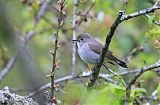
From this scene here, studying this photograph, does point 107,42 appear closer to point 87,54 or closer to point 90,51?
point 87,54

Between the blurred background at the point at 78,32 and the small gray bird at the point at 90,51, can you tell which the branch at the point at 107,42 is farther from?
the blurred background at the point at 78,32

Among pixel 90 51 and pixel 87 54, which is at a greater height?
pixel 90 51

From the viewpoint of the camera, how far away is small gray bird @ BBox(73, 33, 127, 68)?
227 inches

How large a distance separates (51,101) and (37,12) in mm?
5063

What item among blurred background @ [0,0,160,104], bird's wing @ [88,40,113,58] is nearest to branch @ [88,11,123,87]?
blurred background @ [0,0,160,104]

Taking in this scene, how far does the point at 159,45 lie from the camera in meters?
4.22

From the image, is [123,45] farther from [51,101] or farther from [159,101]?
[51,101]

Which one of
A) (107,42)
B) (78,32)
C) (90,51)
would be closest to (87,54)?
(90,51)

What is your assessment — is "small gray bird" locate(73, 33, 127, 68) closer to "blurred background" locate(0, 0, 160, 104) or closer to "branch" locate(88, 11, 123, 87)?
"blurred background" locate(0, 0, 160, 104)

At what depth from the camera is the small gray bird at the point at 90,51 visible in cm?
578

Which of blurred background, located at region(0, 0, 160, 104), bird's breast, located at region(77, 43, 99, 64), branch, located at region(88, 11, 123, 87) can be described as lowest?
branch, located at region(88, 11, 123, 87)

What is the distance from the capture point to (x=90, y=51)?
6.34m

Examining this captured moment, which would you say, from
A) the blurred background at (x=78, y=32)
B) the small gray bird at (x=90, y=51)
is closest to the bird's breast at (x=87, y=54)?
the small gray bird at (x=90, y=51)

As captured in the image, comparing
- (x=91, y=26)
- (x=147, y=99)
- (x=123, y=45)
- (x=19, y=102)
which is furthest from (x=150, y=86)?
(x=19, y=102)
